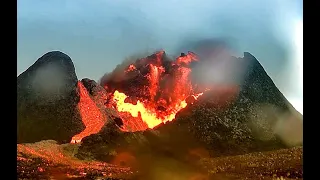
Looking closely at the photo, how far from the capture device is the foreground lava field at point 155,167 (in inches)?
179

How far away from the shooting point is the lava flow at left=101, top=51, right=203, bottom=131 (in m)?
4.93

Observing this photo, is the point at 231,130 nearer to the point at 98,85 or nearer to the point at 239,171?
the point at 239,171

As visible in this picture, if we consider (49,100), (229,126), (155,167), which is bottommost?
(155,167)

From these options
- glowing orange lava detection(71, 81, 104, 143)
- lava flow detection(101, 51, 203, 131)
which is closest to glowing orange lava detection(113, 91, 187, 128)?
lava flow detection(101, 51, 203, 131)

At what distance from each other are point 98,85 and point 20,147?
1059 millimetres

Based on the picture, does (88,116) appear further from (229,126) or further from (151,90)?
(229,126)

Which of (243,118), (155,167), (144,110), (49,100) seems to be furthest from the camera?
(144,110)

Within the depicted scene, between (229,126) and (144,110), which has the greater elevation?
(144,110)

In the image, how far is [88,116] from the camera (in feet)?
16.4

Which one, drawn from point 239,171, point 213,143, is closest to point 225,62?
point 213,143

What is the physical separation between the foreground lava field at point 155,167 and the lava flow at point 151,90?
587 millimetres

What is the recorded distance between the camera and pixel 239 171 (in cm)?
459

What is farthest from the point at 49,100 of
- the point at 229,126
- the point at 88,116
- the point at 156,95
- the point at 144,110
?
the point at 229,126

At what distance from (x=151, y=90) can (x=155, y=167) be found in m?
1.01
